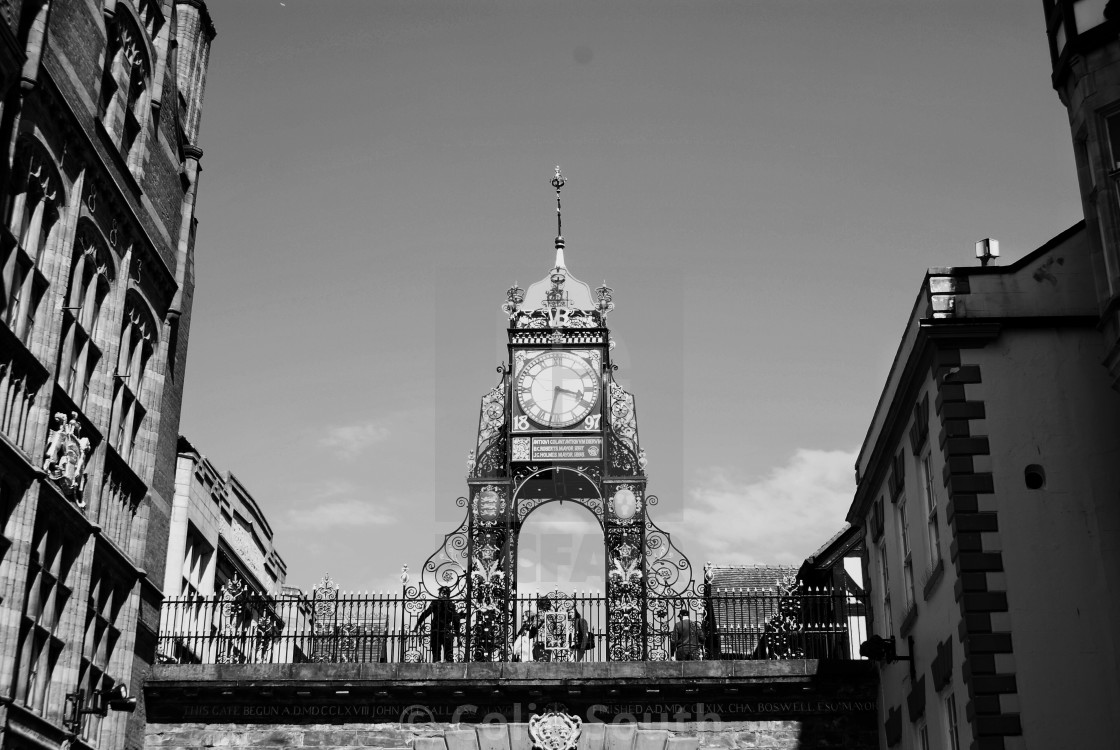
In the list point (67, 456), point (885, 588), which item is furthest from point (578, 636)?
point (67, 456)

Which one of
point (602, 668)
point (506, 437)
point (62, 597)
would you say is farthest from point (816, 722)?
point (62, 597)

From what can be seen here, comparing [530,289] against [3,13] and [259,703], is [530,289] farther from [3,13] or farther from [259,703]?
[3,13]

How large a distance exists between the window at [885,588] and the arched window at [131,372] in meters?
12.3

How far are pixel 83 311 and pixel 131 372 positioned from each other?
2.42 meters

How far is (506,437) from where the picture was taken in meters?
Answer: 26.1

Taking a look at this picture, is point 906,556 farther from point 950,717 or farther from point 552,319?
point 552,319

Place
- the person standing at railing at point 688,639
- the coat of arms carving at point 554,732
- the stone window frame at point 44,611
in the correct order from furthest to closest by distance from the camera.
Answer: the person standing at railing at point 688,639 → the coat of arms carving at point 554,732 → the stone window frame at point 44,611

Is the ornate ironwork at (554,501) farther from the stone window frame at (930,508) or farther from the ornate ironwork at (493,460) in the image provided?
the stone window frame at (930,508)

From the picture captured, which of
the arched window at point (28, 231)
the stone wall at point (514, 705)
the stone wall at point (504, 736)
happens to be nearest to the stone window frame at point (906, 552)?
the stone wall at point (514, 705)

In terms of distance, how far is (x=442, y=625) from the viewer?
24234 mm

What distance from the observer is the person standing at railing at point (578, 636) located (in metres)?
23.5

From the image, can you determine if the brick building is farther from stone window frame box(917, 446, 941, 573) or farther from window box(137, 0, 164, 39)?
stone window frame box(917, 446, 941, 573)

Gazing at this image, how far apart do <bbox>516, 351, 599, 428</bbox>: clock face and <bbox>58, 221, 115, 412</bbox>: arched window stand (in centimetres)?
813

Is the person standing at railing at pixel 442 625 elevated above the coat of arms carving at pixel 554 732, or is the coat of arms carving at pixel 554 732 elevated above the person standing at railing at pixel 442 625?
the person standing at railing at pixel 442 625
